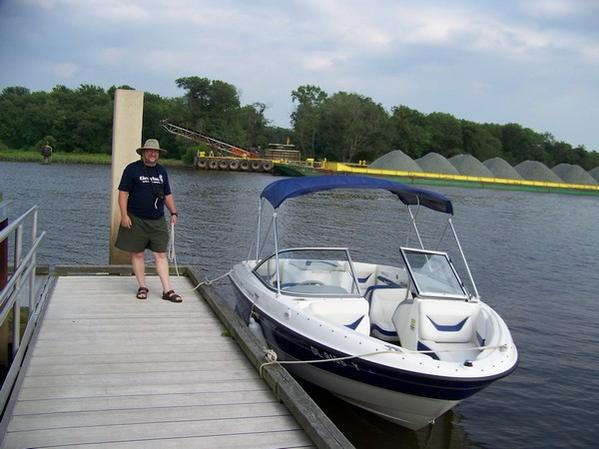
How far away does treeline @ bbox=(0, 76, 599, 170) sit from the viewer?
90375 millimetres

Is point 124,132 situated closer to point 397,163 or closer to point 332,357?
point 332,357

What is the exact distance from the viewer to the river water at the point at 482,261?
8320mm

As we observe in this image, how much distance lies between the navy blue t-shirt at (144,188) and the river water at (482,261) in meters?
3.47

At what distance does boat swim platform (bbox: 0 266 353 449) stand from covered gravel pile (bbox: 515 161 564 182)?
333 feet

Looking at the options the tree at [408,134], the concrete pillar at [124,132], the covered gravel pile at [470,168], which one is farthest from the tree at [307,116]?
the concrete pillar at [124,132]

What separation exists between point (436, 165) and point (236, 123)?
121 feet

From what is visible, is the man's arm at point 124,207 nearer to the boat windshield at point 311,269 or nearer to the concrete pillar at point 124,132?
the boat windshield at point 311,269

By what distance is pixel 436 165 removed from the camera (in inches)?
3583

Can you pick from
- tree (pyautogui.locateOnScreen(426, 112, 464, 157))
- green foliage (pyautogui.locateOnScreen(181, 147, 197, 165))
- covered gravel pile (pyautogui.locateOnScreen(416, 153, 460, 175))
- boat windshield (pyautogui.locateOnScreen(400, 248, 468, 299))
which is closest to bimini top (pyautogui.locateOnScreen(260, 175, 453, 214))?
boat windshield (pyautogui.locateOnScreen(400, 248, 468, 299))

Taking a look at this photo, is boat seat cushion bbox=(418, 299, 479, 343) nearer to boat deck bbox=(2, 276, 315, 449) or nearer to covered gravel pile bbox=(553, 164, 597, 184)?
boat deck bbox=(2, 276, 315, 449)

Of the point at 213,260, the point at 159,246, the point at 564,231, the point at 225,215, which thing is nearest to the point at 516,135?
the point at 564,231

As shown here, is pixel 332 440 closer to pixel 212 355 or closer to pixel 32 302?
pixel 212 355

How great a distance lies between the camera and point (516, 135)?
138 metres

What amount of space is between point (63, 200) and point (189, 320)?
25.9 m
